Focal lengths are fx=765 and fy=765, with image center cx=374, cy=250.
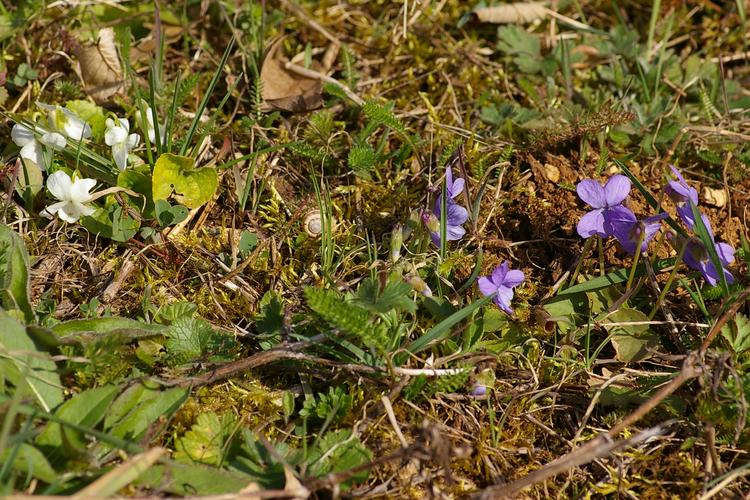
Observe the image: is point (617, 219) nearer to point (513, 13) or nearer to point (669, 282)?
point (669, 282)

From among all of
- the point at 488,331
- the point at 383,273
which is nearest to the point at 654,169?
the point at 488,331

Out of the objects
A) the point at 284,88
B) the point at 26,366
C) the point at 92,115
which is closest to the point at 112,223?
the point at 92,115

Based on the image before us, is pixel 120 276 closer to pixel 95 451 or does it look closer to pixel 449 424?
pixel 95 451

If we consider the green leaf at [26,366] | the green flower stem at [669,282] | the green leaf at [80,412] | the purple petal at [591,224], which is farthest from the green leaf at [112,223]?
the green flower stem at [669,282]

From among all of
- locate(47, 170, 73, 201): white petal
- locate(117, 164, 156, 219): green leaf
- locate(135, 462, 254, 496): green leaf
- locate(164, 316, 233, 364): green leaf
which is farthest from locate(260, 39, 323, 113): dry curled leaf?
locate(135, 462, 254, 496): green leaf

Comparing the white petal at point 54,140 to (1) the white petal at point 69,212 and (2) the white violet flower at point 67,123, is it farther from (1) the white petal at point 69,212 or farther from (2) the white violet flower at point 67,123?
(1) the white petal at point 69,212

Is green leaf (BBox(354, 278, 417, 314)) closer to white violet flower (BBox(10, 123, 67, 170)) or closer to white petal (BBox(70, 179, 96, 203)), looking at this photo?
white petal (BBox(70, 179, 96, 203))
